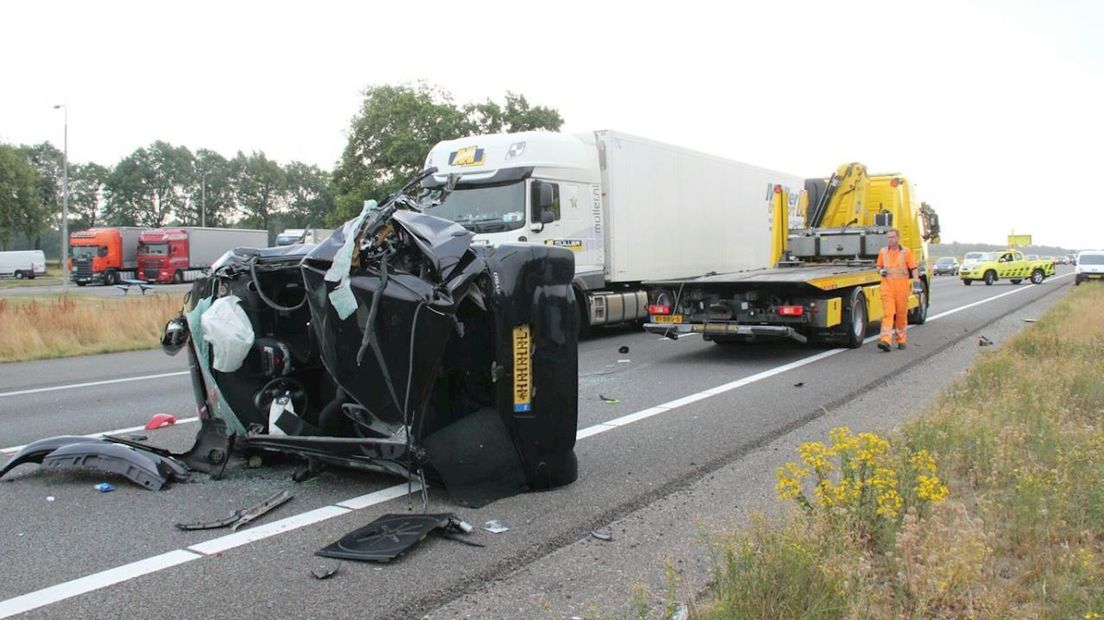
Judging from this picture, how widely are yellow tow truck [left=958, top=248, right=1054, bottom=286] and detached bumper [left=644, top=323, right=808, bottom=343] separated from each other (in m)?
31.2

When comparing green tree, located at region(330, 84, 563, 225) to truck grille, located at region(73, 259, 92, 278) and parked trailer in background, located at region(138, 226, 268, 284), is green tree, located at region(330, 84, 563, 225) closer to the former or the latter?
parked trailer in background, located at region(138, 226, 268, 284)

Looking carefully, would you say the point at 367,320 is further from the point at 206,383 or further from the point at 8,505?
the point at 8,505

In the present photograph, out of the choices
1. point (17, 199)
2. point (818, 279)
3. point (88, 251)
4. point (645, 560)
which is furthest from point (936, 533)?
point (17, 199)

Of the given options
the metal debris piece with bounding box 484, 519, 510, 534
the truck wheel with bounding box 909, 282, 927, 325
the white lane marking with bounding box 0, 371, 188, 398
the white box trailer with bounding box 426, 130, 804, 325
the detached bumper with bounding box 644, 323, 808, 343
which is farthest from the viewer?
the truck wheel with bounding box 909, 282, 927, 325

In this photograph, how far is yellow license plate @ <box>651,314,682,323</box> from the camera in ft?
39.3

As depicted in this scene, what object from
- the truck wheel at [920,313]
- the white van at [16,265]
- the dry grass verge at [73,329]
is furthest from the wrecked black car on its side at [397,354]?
the white van at [16,265]

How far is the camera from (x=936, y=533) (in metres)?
3.71

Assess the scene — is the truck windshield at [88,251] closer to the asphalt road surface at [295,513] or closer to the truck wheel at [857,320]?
the asphalt road surface at [295,513]

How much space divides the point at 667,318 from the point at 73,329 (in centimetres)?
1075

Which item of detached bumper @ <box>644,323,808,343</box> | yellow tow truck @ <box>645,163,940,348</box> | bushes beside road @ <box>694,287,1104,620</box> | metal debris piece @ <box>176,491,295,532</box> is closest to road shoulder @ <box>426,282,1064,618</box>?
bushes beside road @ <box>694,287,1104,620</box>

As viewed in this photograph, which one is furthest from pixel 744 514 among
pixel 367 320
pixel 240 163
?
pixel 240 163

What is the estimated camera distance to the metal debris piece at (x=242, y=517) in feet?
14.7

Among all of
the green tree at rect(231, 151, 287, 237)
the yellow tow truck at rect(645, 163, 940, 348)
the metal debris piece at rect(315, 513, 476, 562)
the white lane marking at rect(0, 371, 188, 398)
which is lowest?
the metal debris piece at rect(315, 513, 476, 562)

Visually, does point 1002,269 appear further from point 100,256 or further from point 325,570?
point 100,256
